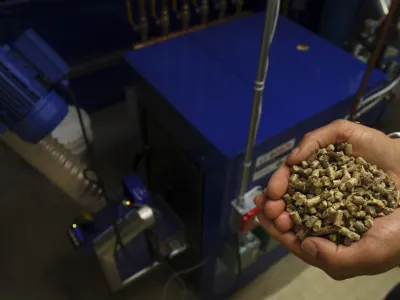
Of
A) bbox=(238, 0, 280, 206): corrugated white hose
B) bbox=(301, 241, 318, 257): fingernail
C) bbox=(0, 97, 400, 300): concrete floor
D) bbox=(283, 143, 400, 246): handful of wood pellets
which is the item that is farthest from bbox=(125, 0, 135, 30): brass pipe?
bbox=(301, 241, 318, 257): fingernail

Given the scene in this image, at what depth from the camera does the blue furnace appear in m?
0.94

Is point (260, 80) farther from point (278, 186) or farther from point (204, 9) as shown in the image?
point (204, 9)

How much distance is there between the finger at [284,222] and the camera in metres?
0.73

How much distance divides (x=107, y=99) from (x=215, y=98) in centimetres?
105

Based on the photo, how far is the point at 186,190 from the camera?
1.13 m

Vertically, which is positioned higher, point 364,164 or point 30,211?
point 364,164

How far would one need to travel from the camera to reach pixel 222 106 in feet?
3.21

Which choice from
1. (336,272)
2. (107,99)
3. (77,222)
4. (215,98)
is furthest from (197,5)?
(336,272)

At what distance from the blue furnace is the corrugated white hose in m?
0.03

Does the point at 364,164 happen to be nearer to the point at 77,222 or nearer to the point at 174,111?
the point at 174,111

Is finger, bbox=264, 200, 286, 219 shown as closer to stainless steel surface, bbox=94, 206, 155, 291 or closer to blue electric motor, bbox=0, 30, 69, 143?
stainless steel surface, bbox=94, 206, 155, 291

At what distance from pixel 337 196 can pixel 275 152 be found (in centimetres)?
27

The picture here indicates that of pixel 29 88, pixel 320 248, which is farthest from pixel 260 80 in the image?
pixel 29 88

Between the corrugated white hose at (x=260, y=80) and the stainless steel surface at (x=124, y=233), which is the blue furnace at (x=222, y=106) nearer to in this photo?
the corrugated white hose at (x=260, y=80)
